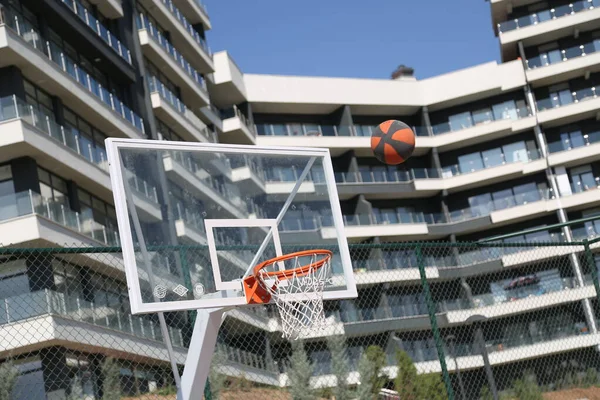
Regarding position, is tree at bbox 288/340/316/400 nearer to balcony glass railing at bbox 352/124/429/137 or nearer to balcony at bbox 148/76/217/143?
balcony at bbox 148/76/217/143

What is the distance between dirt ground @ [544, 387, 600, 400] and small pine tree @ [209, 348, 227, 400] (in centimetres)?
553

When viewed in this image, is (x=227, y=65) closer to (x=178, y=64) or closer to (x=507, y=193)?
(x=178, y=64)

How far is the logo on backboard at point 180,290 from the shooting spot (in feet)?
26.2

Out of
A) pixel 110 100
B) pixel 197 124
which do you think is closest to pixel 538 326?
pixel 197 124

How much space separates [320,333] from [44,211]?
30.4 ft

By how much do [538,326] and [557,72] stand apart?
15.1 metres

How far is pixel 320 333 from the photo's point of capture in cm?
2980

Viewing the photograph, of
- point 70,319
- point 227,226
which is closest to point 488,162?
point 70,319

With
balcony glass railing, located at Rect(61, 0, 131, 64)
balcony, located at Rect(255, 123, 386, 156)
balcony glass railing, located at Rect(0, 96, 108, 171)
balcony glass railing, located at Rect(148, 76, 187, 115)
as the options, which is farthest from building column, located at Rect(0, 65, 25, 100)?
balcony, located at Rect(255, 123, 386, 156)

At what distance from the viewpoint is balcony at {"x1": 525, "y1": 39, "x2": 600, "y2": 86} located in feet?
174

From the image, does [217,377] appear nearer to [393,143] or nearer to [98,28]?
[393,143]

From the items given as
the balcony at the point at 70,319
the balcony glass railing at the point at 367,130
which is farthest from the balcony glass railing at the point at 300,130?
the balcony at the point at 70,319

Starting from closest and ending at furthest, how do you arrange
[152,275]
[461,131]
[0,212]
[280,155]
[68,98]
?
[152,275] → [280,155] → [0,212] → [68,98] → [461,131]

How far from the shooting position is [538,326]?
1852 inches
